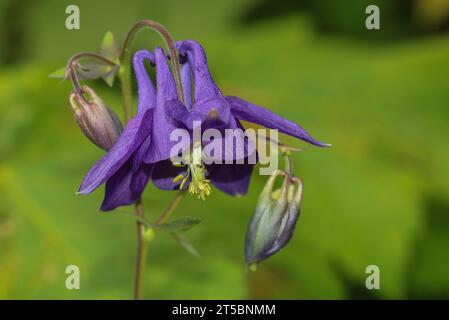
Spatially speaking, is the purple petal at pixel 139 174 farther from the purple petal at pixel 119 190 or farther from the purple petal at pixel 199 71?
the purple petal at pixel 199 71

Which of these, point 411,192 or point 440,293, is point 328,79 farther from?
point 440,293

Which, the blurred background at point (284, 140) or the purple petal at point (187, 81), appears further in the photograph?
the blurred background at point (284, 140)

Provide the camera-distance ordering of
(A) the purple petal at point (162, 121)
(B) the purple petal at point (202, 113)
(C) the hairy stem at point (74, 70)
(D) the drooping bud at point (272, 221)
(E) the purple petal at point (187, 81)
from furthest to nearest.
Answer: (E) the purple petal at point (187, 81)
(D) the drooping bud at point (272, 221)
(C) the hairy stem at point (74, 70)
(A) the purple petal at point (162, 121)
(B) the purple petal at point (202, 113)

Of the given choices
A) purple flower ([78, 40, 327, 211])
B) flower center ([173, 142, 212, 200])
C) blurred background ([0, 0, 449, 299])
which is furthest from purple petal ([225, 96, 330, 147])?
blurred background ([0, 0, 449, 299])

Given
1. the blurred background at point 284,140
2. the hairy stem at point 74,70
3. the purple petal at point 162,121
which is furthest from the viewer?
the blurred background at point 284,140

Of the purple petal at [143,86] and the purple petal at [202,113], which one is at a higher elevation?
the purple petal at [143,86]

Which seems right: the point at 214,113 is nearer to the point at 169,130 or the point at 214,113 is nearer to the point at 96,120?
the point at 169,130

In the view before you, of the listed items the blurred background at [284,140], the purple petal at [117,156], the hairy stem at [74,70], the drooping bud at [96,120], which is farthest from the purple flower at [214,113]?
the blurred background at [284,140]

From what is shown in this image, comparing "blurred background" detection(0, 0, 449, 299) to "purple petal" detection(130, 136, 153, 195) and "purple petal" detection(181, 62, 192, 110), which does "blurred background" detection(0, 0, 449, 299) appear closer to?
"purple petal" detection(130, 136, 153, 195)
